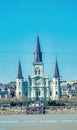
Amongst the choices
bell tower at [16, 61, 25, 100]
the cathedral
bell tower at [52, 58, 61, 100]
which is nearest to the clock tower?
the cathedral

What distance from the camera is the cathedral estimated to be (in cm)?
14175

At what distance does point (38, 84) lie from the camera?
144 meters

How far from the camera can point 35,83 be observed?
142625 mm

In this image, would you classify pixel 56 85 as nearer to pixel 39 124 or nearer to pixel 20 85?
pixel 20 85

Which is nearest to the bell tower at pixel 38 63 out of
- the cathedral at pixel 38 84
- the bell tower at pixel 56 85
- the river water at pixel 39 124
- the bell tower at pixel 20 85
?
the cathedral at pixel 38 84

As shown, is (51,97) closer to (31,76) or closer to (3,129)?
(31,76)

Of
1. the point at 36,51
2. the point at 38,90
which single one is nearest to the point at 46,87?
the point at 38,90

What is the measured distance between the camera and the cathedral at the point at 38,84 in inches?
5581

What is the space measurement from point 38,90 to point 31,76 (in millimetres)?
5025

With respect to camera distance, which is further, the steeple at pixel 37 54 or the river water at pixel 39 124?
the steeple at pixel 37 54

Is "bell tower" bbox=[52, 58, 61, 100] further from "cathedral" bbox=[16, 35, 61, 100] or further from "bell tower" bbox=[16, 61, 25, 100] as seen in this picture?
Result: "bell tower" bbox=[16, 61, 25, 100]

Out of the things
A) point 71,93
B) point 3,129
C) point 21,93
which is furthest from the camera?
point 71,93

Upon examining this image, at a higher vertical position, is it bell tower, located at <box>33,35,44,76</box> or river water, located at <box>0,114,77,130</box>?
bell tower, located at <box>33,35,44,76</box>

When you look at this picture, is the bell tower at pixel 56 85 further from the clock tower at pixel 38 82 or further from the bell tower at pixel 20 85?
the bell tower at pixel 20 85
